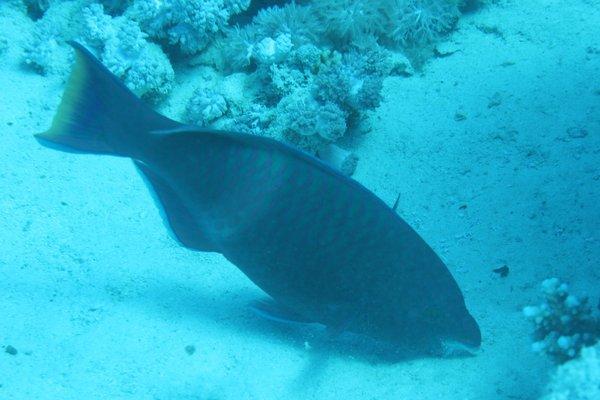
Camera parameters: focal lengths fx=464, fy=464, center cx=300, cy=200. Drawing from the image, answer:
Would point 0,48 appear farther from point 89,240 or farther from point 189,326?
point 189,326

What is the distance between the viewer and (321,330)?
3467 millimetres

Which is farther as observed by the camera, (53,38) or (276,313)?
(53,38)

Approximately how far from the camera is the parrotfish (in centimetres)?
269

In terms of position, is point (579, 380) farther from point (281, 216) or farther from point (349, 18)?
point (349, 18)

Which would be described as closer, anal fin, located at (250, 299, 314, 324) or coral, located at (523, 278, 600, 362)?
coral, located at (523, 278, 600, 362)

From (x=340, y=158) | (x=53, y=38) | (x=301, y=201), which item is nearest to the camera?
(x=301, y=201)

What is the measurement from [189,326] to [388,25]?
3733 mm

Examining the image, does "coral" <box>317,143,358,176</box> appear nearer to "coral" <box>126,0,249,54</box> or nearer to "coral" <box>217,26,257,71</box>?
"coral" <box>217,26,257,71</box>

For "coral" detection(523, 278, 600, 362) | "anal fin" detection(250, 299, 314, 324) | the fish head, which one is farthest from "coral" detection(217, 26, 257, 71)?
"coral" detection(523, 278, 600, 362)

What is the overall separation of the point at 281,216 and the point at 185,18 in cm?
→ 311

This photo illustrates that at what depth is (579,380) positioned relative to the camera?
202 centimetres

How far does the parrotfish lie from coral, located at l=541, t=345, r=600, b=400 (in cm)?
81

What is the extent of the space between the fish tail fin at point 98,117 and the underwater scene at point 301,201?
14mm

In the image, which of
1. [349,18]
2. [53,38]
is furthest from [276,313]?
[53,38]
